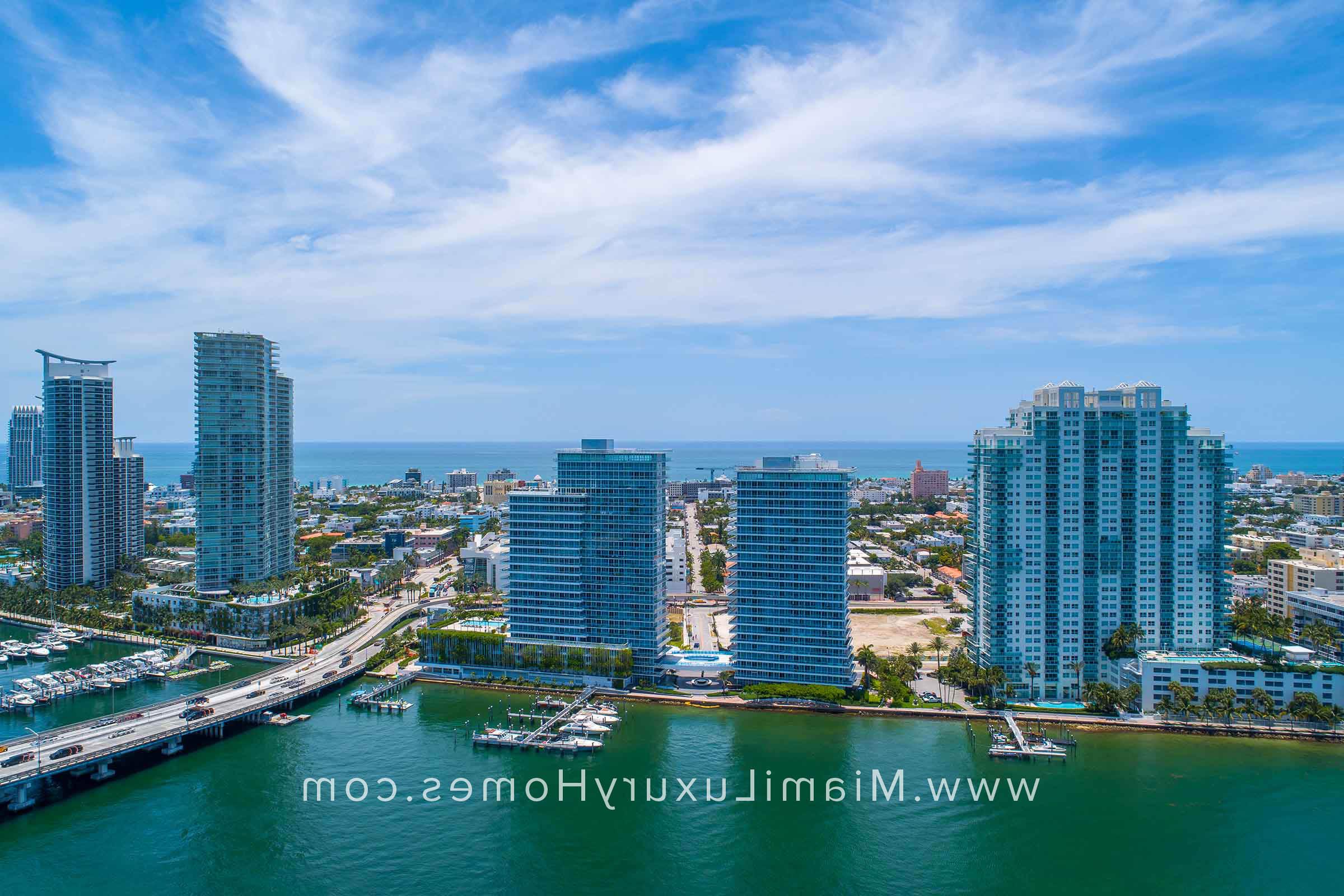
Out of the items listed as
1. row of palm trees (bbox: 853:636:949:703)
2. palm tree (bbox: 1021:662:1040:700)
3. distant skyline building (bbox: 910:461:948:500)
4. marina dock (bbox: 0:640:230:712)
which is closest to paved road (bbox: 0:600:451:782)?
marina dock (bbox: 0:640:230:712)

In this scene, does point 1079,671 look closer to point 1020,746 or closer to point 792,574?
point 1020,746

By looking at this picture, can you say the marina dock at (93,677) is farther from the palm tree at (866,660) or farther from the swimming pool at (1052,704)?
the swimming pool at (1052,704)

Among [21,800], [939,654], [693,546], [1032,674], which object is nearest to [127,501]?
[21,800]

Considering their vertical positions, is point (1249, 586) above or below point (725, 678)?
above

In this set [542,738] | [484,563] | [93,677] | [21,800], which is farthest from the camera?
[484,563]

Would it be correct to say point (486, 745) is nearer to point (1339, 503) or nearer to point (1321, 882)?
point (1321, 882)

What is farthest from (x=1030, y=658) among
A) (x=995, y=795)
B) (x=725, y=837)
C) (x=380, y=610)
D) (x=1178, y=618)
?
(x=380, y=610)

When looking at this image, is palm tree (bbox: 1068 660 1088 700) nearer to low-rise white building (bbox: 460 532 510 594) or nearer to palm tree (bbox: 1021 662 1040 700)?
palm tree (bbox: 1021 662 1040 700)
